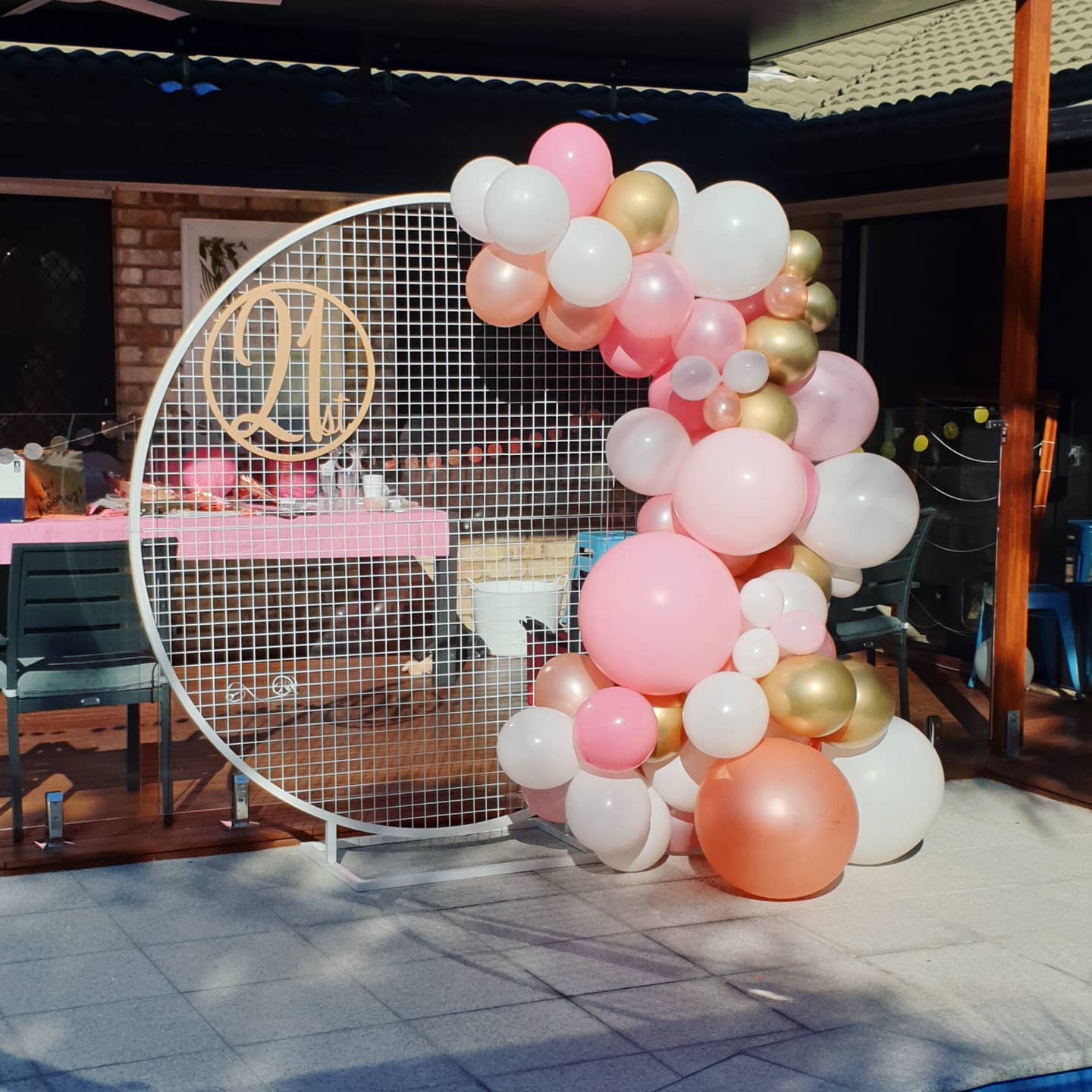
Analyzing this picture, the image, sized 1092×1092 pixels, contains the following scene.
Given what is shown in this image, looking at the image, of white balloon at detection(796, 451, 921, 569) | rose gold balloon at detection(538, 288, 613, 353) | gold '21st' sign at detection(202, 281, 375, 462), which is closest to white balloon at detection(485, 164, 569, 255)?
rose gold balloon at detection(538, 288, 613, 353)

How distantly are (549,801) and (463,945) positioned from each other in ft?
1.71

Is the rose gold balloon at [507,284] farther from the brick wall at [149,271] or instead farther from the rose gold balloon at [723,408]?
the brick wall at [149,271]

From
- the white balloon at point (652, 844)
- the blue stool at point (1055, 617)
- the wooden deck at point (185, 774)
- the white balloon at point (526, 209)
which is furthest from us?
the blue stool at point (1055, 617)

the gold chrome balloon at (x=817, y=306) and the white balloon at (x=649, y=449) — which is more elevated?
the gold chrome balloon at (x=817, y=306)

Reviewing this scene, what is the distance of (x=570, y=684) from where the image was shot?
162 inches

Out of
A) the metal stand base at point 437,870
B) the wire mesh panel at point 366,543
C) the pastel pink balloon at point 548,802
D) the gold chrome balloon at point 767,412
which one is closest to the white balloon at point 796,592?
the gold chrome balloon at point 767,412

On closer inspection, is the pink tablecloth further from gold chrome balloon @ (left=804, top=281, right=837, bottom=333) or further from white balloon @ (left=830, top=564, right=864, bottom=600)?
gold chrome balloon @ (left=804, top=281, right=837, bottom=333)

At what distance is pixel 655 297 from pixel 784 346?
15.4 inches

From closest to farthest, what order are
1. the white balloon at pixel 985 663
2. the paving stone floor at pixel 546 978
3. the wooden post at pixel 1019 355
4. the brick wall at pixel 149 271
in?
the paving stone floor at pixel 546 978 < the wooden post at pixel 1019 355 < the white balloon at pixel 985 663 < the brick wall at pixel 149 271

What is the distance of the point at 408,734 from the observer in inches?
217

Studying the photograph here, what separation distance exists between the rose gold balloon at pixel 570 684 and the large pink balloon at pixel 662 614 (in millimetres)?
235

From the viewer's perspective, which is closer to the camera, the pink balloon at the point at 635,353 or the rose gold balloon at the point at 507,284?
the rose gold balloon at the point at 507,284

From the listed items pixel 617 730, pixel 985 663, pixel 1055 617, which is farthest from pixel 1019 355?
pixel 617 730

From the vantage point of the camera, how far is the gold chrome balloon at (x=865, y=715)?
13.1 feet
